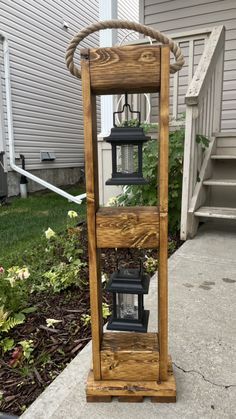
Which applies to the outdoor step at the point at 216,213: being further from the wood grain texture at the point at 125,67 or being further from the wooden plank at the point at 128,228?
the wood grain texture at the point at 125,67

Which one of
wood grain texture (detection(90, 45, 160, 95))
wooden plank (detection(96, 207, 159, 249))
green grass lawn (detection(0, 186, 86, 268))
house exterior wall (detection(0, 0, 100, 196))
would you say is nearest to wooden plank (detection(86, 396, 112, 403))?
wooden plank (detection(96, 207, 159, 249))

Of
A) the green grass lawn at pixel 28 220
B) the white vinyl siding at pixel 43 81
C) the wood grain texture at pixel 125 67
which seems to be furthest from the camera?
the white vinyl siding at pixel 43 81

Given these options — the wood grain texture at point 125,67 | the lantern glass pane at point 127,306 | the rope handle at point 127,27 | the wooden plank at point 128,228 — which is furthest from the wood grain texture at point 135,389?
the rope handle at point 127,27

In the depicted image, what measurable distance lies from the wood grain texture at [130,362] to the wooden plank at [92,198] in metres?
0.03

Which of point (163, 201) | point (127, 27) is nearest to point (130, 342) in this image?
point (163, 201)

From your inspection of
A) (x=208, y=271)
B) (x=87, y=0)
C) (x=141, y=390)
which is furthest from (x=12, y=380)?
(x=87, y=0)

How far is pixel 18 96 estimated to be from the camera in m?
6.41

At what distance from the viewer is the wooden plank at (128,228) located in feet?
3.65

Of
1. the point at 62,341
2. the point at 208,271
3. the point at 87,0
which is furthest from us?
the point at 87,0

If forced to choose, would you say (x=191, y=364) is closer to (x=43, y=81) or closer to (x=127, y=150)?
(x=127, y=150)

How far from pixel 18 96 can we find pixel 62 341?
5819mm

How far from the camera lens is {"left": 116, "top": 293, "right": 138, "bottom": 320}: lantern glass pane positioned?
1234mm

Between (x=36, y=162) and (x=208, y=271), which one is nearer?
(x=208, y=271)

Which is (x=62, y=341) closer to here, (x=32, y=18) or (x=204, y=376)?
(x=204, y=376)
